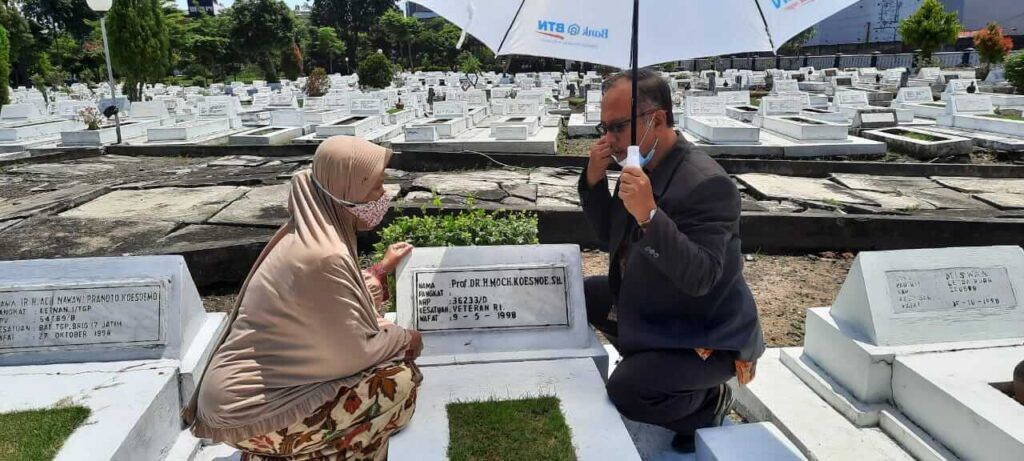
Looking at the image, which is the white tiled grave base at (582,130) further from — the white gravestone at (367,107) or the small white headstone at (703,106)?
the white gravestone at (367,107)

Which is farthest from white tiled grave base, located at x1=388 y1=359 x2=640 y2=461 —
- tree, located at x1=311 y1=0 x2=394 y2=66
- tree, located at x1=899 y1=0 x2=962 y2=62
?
tree, located at x1=311 y1=0 x2=394 y2=66

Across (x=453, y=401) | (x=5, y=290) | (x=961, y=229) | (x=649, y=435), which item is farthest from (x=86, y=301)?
(x=961, y=229)

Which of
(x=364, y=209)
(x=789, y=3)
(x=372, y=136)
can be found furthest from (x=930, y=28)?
(x=364, y=209)

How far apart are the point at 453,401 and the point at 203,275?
321cm

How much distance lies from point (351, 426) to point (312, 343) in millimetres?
351

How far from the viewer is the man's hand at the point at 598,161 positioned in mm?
2565

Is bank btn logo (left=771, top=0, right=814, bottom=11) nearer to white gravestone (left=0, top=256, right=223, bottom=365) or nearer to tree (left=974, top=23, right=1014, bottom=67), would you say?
white gravestone (left=0, top=256, right=223, bottom=365)

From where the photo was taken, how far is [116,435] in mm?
2268

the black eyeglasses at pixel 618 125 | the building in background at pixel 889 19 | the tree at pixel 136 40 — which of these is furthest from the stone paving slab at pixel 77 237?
the building in background at pixel 889 19

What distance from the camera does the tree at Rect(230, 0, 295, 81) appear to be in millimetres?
38625

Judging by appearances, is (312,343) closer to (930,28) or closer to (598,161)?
(598,161)

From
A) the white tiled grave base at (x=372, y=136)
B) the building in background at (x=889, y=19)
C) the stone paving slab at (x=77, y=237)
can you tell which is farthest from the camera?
the building in background at (x=889, y=19)

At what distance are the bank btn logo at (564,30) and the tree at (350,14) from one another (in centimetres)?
6181

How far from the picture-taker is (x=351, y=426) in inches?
85.1
